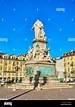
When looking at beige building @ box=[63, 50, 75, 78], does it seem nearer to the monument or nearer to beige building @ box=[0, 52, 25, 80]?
beige building @ box=[0, 52, 25, 80]

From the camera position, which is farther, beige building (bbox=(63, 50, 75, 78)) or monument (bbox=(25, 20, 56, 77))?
beige building (bbox=(63, 50, 75, 78))

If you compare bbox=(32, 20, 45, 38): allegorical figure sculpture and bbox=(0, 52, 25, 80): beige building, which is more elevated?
bbox=(32, 20, 45, 38): allegorical figure sculpture

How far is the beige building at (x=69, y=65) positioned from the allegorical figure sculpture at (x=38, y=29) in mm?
35702

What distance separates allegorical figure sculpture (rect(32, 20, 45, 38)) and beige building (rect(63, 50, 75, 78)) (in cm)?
3570

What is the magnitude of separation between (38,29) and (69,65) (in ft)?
126

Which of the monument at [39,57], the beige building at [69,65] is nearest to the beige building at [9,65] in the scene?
the beige building at [69,65]

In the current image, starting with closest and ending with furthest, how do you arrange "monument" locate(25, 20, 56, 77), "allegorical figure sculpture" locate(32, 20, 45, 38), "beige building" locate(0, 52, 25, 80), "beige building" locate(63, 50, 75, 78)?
"monument" locate(25, 20, 56, 77) → "allegorical figure sculpture" locate(32, 20, 45, 38) → "beige building" locate(0, 52, 25, 80) → "beige building" locate(63, 50, 75, 78)

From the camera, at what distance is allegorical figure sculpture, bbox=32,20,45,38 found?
3225cm

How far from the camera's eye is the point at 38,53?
98.3ft

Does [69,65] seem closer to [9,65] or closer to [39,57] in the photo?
[9,65]

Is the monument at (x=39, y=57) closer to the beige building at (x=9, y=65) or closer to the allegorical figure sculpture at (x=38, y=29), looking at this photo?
the allegorical figure sculpture at (x=38, y=29)

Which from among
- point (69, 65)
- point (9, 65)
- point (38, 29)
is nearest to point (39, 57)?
point (38, 29)

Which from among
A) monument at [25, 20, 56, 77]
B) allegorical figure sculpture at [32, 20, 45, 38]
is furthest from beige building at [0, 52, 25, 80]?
monument at [25, 20, 56, 77]

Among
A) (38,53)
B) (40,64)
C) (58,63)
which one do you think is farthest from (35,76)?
(58,63)
